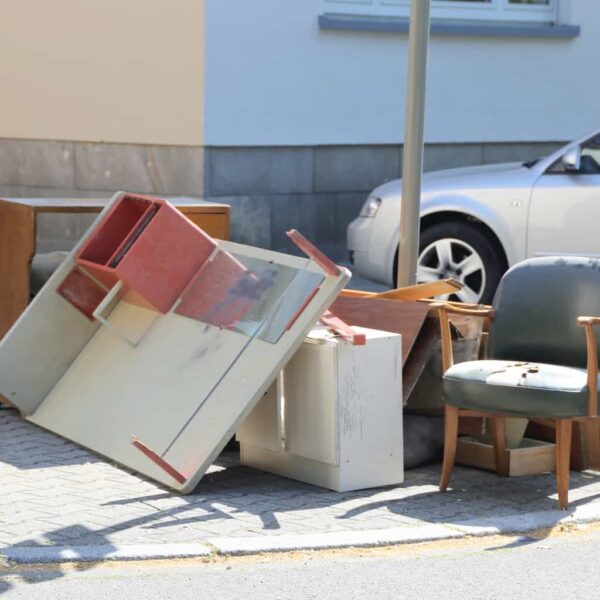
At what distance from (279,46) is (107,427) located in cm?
672

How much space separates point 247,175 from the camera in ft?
42.9

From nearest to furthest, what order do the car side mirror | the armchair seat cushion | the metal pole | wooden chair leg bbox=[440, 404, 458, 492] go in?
the armchair seat cushion, wooden chair leg bbox=[440, 404, 458, 492], the metal pole, the car side mirror

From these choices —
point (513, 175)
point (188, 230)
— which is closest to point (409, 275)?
point (188, 230)

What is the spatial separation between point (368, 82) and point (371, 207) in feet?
8.26

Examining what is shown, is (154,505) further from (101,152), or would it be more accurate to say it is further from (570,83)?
(570,83)

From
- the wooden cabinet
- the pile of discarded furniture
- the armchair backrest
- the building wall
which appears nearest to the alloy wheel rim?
the building wall

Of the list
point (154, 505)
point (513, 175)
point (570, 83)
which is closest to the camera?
point (154, 505)

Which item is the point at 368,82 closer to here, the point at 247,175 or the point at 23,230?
the point at 247,175

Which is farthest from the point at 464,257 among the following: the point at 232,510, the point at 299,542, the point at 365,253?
the point at 299,542

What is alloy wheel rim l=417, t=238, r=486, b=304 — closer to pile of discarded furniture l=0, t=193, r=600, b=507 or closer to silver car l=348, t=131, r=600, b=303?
→ silver car l=348, t=131, r=600, b=303

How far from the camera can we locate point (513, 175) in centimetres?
1133

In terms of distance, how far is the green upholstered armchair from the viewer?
6238mm

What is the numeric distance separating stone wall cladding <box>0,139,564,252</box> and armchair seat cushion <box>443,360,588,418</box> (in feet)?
21.5

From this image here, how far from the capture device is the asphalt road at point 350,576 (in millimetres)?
5105
